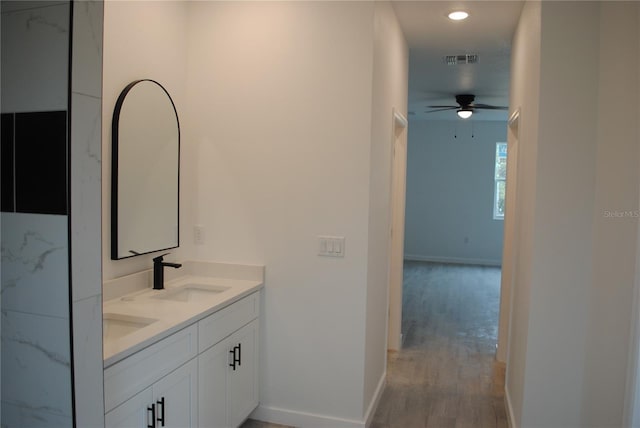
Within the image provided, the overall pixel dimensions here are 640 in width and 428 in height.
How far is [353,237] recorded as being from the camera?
2783 mm

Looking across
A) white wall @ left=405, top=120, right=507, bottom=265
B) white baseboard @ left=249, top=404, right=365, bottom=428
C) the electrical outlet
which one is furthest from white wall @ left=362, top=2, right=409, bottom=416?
white wall @ left=405, top=120, right=507, bottom=265

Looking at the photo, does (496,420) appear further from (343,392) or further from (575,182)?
(575,182)

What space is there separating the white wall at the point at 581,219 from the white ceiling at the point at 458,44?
83 centimetres

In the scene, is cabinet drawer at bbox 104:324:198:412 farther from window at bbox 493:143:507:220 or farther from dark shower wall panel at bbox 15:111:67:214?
window at bbox 493:143:507:220

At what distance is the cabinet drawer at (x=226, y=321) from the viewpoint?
92.6 inches

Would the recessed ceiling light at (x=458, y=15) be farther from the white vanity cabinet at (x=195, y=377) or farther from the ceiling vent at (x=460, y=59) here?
the white vanity cabinet at (x=195, y=377)

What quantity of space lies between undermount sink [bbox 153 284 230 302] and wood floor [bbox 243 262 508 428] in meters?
0.83

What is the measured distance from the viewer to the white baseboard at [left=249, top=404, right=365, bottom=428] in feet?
9.37

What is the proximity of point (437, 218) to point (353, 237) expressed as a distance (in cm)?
711

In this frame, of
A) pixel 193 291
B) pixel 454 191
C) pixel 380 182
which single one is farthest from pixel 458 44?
pixel 454 191

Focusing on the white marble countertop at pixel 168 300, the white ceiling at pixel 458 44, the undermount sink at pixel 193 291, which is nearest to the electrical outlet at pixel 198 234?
the white marble countertop at pixel 168 300

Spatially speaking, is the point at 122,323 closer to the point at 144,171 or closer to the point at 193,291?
the point at 193,291

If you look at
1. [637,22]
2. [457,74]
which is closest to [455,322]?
[457,74]

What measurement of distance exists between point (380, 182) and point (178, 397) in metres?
1.72
